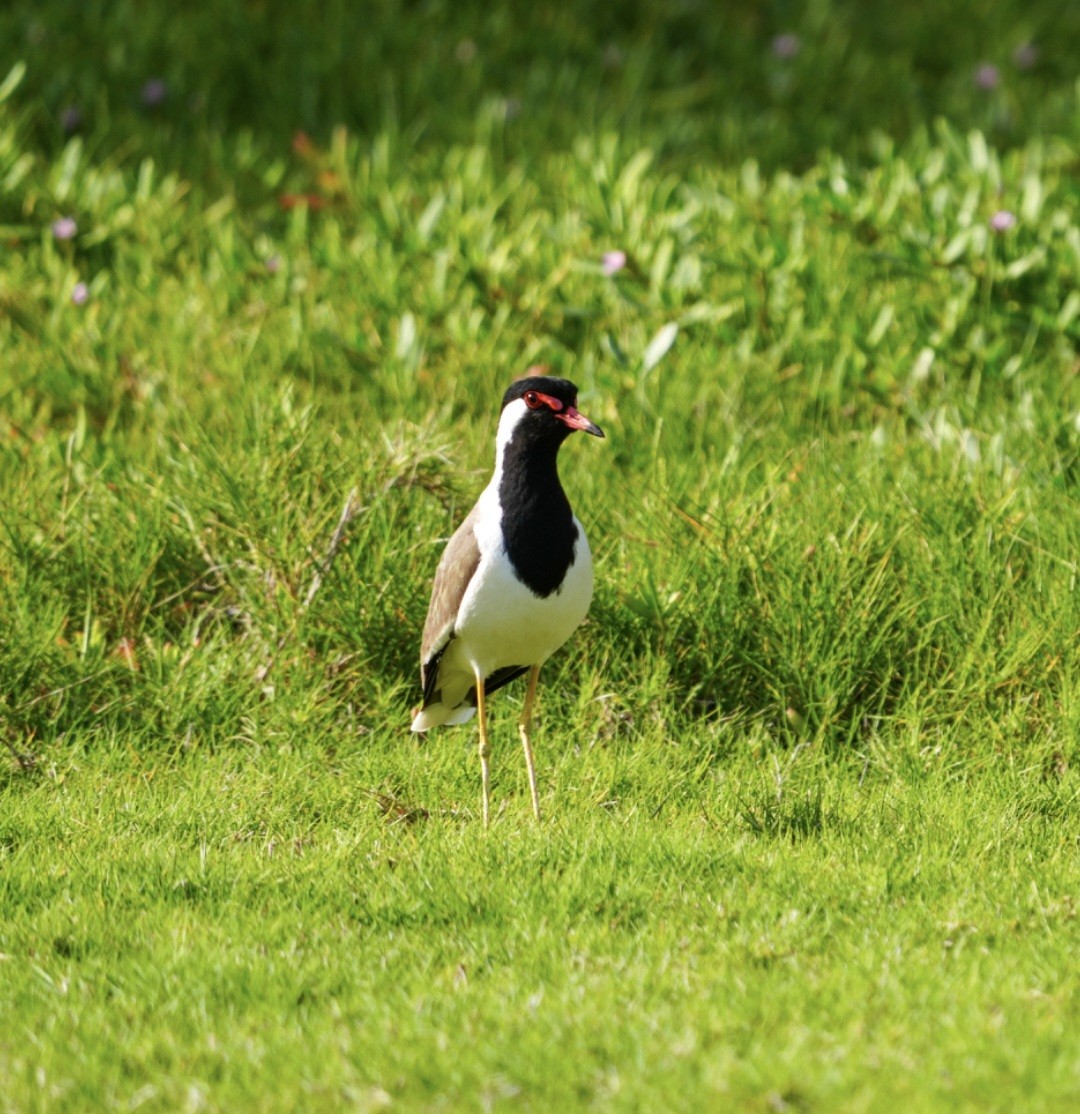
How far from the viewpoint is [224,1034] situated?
127 inches

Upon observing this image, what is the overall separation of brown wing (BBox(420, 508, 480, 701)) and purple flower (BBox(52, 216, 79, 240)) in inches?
135

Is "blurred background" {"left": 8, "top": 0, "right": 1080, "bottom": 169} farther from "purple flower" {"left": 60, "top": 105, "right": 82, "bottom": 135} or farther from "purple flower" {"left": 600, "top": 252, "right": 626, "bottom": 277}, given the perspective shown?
"purple flower" {"left": 600, "top": 252, "right": 626, "bottom": 277}

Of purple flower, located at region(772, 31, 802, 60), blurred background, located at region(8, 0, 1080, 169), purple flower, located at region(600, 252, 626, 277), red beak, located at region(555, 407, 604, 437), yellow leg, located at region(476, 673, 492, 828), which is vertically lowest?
yellow leg, located at region(476, 673, 492, 828)

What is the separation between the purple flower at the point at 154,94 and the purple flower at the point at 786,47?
3707 millimetres

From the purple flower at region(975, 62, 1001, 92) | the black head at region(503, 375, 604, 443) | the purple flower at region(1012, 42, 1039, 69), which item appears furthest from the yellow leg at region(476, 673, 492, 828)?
the purple flower at region(1012, 42, 1039, 69)

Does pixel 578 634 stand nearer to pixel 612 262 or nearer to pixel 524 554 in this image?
pixel 524 554

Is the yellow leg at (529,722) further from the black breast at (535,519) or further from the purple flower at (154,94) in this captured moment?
the purple flower at (154,94)

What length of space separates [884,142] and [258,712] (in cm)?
407

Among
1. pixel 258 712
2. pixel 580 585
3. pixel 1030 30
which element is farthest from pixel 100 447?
pixel 1030 30

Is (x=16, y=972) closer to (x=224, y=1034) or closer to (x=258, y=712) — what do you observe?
(x=224, y=1034)

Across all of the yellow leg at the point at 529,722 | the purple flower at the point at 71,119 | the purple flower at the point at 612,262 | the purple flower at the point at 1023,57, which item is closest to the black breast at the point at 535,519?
the yellow leg at the point at 529,722

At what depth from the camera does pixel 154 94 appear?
8.45 metres

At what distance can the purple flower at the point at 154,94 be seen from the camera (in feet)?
27.7

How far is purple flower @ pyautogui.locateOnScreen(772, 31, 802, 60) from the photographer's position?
31.6ft
